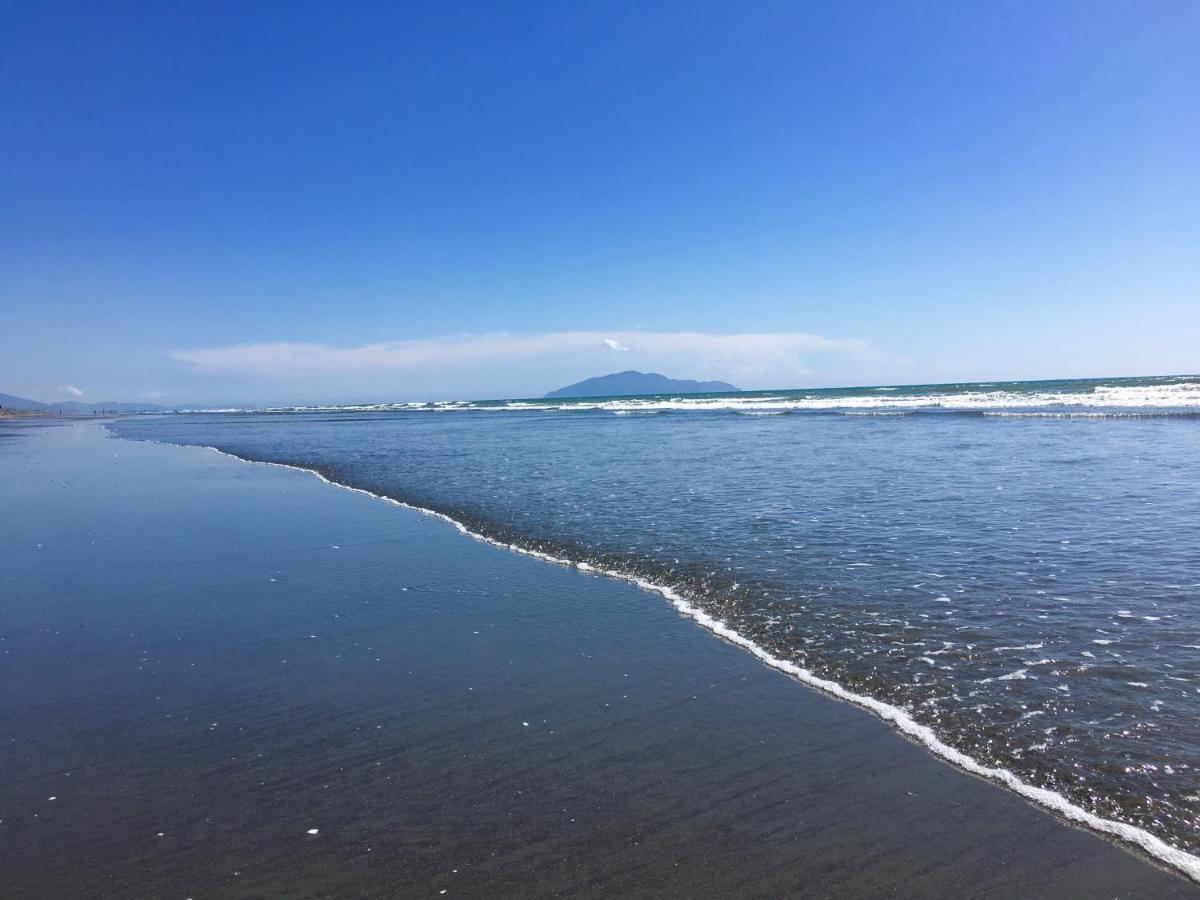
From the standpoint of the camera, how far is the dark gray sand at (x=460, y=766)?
3869mm

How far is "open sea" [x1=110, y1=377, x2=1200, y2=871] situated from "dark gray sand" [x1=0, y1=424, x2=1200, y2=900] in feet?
1.73

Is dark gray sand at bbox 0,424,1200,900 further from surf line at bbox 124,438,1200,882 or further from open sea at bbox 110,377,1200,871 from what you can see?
open sea at bbox 110,377,1200,871

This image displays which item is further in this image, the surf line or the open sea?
the open sea

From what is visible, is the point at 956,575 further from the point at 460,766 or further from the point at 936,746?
the point at 460,766

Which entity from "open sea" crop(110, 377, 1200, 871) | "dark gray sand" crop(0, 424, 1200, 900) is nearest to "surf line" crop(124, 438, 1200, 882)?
"open sea" crop(110, 377, 1200, 871)

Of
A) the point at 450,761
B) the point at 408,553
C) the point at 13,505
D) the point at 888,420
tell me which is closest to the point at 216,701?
the point at 450,761

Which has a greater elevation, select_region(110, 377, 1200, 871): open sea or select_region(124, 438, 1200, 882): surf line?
select_region(110, 377, 1200, 871): open sea

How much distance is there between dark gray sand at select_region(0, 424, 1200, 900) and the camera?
3869mm

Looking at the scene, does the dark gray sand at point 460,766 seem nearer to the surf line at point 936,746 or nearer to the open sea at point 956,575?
the surf line at point 936,746

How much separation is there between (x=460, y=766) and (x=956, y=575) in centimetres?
720

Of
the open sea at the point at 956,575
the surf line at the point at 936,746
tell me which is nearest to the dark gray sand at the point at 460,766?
the surf line at the point at 936,746

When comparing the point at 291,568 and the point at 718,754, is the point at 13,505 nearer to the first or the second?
the point at 291,568

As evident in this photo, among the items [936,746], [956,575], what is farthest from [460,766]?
[956,575]

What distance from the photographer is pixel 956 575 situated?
29.7ft
